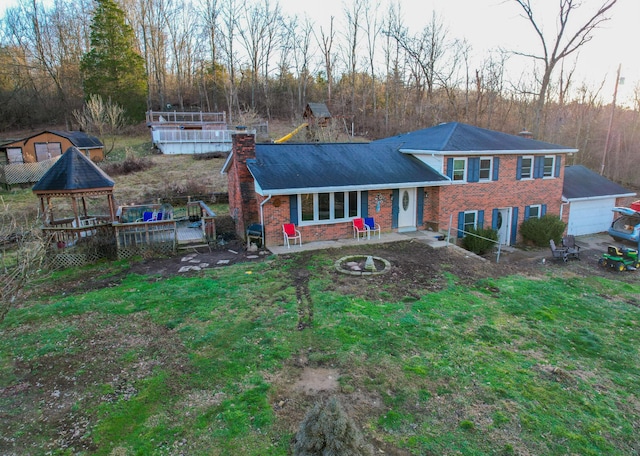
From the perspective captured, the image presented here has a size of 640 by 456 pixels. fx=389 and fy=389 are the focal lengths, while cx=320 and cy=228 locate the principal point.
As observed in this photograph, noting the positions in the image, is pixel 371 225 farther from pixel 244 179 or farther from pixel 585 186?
pixel 585 186

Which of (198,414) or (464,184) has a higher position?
(464,184)

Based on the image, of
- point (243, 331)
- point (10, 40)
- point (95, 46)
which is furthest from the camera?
point (10, 40)

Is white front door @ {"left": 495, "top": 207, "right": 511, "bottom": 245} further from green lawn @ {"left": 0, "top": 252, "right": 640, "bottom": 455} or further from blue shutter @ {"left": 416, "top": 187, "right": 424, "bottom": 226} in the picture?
green lawn @ {"left": 0, "top": 252, "right": 640, "bottom": 455}

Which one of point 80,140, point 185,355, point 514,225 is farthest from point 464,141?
point 80,140

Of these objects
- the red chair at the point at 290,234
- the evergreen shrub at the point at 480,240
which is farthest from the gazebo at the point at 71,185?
the evergreen shrub at the point at 480,240

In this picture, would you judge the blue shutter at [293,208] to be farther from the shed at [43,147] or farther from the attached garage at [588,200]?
the shed at [43,147]

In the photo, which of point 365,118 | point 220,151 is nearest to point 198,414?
point 220,151

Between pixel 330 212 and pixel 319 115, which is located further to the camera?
pixel 319 115

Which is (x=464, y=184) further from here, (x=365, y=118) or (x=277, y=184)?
(x=365, y=118)
